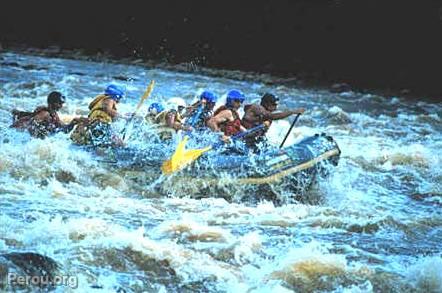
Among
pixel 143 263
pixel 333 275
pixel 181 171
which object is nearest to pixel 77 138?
pixel 181 171

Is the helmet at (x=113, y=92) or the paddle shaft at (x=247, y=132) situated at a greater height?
the helmet at (x=113, y=92)

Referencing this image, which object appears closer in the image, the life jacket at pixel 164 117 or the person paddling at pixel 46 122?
the person paddling at pixel 46 122

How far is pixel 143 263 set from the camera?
5.91 m

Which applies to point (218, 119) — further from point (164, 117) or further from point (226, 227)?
point (226, 227)

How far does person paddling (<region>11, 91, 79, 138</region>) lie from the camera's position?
9.15 m

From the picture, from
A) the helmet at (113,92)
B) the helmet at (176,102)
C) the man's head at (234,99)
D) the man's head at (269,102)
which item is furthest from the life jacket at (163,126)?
the helmet at (176,102)

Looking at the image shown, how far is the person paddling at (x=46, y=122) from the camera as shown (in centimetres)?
915

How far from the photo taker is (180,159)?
805 cm

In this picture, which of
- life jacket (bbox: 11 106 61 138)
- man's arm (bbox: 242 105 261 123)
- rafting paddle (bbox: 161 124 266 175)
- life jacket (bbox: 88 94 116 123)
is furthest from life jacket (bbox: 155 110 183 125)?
life jacket (bbox: 11 106 61 138)

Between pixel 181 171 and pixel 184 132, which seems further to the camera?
pixel 184 132

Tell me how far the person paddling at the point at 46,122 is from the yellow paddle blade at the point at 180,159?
1.75 m

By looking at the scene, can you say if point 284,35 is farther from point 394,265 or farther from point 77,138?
point 394,265

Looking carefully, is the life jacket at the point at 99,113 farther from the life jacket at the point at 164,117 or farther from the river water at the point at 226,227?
the life jacket at the point at 164,117

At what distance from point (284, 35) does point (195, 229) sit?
15305 mm
